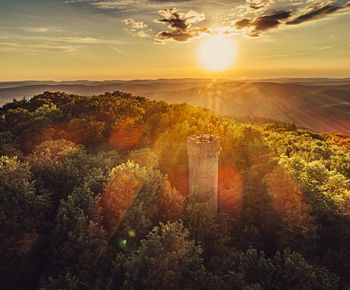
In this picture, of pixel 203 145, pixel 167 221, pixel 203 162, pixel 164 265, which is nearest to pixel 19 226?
pixel 167 221

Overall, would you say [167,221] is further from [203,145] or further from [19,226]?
[19,226]

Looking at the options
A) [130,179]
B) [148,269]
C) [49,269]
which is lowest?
[49,269]

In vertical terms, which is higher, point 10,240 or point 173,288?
point 10,240

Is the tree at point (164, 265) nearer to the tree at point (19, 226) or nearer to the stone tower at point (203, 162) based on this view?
the stone tower at point (203, 162)

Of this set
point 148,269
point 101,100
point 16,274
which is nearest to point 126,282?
point 148,269

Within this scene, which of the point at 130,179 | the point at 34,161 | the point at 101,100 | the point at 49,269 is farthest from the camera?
the point at 101,100

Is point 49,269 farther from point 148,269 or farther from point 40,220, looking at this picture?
point 148,269

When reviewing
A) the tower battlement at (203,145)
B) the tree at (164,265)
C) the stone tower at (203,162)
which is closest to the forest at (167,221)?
the tree at (164,265)

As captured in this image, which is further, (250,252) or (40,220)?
(40,220)
